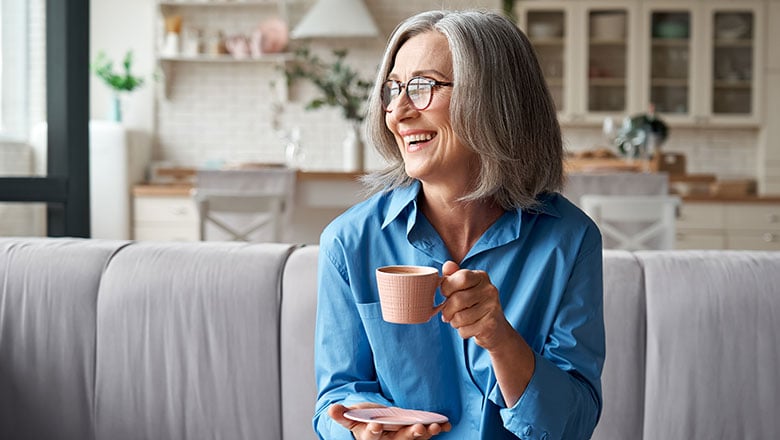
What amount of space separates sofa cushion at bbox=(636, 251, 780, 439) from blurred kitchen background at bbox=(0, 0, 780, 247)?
183 inches

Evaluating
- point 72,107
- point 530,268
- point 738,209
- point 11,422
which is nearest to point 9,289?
point 11,422

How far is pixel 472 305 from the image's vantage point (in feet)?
3.41

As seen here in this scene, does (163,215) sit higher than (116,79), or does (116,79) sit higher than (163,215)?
(116,79)

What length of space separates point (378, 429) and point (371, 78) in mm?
5770

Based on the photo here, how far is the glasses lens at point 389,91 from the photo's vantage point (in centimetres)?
124

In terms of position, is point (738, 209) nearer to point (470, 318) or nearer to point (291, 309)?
point (291, 309)

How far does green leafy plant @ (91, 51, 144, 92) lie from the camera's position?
631 cm

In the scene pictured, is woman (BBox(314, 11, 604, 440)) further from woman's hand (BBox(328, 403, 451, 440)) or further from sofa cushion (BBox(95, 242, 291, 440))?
sofa cushion (BBox(95, 242, 291, 440))

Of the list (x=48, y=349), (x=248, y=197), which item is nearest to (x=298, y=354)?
(x=48, y=349)

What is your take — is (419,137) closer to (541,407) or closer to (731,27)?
(541,407)

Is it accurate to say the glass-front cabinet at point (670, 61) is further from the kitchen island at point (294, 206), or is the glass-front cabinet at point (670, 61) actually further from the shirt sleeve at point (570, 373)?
the shirt sleeve at point (570, 373)

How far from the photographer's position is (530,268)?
49.1 inches

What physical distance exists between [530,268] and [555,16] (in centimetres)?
558

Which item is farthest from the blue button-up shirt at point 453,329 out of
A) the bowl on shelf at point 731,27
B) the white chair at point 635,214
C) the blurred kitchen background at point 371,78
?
the bowl on shelf at point 731,27
